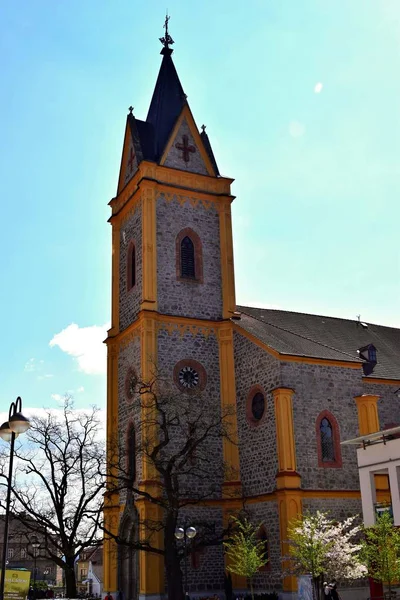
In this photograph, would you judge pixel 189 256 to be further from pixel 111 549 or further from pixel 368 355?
pixel 111 549

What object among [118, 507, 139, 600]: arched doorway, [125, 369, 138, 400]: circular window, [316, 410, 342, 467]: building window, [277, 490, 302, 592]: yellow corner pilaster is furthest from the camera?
[125, 369, 138, 400]: circular window

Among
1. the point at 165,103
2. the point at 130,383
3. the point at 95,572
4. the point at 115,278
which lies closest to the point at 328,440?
the point at 130,383

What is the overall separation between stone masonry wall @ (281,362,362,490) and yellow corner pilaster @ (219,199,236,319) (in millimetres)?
6697

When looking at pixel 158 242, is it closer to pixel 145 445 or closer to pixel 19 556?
pixel 145 445

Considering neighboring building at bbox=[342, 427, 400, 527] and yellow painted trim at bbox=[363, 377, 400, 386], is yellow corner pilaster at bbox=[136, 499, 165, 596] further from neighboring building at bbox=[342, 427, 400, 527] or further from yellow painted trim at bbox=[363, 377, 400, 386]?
yellow painted trim at bbox=[363, 377, 400, 386]

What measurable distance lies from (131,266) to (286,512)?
16898mm

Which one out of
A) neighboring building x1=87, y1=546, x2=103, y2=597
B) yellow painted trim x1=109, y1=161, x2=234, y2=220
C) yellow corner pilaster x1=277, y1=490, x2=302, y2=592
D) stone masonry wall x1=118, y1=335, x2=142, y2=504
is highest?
yellow painted trim x1=109, y1=161, x2=234, y2=220

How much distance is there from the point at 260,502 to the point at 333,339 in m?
12.3

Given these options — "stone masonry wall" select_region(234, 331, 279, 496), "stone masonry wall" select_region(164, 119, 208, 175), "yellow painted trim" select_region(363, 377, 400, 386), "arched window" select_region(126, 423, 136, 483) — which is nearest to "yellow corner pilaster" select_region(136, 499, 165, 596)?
"arched window" select_region(126, 423, 136, 483)

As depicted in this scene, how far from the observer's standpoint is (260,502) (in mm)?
34938

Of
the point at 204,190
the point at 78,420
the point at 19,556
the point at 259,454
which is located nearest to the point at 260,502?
the point at 259,454

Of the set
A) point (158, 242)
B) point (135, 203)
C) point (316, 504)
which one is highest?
point (135, 203)

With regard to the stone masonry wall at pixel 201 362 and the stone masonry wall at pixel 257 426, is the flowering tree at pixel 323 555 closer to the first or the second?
the stone masonry wall at pixel 257 426

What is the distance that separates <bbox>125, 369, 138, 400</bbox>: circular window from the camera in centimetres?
3897
